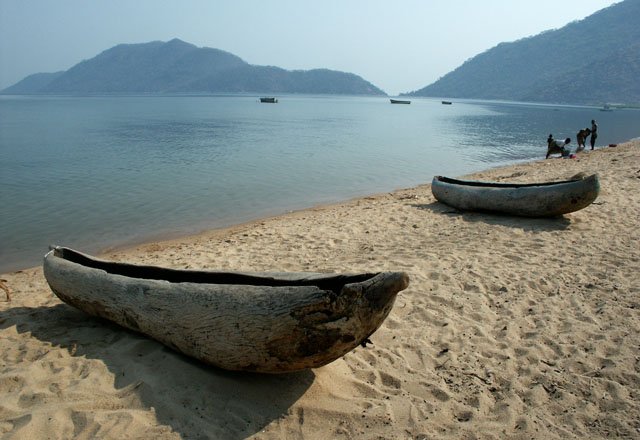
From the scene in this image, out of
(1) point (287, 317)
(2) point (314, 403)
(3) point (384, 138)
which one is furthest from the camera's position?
(3) point (384, 138)

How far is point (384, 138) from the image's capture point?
35125mm

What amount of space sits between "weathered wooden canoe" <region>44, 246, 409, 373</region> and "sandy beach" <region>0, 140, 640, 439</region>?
0.30 m

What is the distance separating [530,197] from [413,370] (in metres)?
6.44

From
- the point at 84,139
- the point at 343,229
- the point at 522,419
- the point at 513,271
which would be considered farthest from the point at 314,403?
the point at 84,139

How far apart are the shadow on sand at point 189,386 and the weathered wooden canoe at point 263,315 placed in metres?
0.15

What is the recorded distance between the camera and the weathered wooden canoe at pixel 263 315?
309 centimetres

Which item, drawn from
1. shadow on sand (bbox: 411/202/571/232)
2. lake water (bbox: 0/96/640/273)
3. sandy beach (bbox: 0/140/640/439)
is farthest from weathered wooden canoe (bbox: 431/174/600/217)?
lake water (bbox: 0/96/640/273)

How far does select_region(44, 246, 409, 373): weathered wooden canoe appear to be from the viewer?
3094mm

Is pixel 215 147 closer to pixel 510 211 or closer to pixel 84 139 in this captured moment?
pixel 84 139

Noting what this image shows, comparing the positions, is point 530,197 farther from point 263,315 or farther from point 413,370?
point 263,315

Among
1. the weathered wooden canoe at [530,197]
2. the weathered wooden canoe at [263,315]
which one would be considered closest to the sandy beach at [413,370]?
the weathered wooden canoe at [263,315]

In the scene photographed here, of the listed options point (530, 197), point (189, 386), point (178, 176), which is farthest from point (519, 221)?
point (178, 176)

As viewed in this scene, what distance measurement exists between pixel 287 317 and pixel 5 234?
1059 cm

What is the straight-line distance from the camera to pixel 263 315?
327 cm
